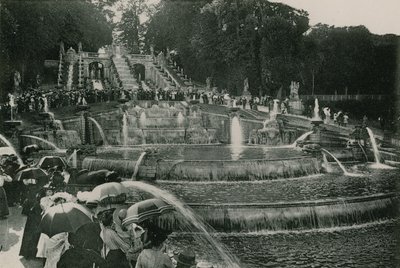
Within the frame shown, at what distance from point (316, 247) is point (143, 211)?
656 cm

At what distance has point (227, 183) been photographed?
61.9ft

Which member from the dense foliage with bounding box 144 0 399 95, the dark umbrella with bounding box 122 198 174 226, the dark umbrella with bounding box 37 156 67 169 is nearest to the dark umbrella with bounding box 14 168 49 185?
the dark umbrella with bounding box 37 156 67 169

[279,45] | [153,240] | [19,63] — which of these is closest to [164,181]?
[153,240]

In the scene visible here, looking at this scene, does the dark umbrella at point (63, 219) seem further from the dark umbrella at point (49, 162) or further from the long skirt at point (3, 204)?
the dark umbrella at point (49, 162)

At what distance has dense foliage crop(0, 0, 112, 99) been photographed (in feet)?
114

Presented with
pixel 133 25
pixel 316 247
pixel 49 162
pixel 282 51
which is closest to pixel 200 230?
pixel 316 247

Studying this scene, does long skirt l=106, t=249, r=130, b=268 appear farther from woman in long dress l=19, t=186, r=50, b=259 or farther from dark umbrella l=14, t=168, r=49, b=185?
dark umbrella l=14, t=168, r=49, b=185

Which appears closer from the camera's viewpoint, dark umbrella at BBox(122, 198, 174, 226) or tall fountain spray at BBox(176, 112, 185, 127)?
dark umbrella at BBox(122, 198, 174, 226)

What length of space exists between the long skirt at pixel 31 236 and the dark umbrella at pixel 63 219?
229 cm

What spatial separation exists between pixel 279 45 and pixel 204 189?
4167 centimetres

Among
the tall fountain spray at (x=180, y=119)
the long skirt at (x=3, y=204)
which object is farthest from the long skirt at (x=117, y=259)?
the tall fountain spray at (x=180, y=119)

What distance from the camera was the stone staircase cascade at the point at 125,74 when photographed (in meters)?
54.3

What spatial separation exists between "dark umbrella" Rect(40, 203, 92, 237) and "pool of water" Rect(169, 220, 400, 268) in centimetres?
468

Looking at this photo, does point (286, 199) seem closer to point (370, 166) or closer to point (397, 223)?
point (397, 223)
